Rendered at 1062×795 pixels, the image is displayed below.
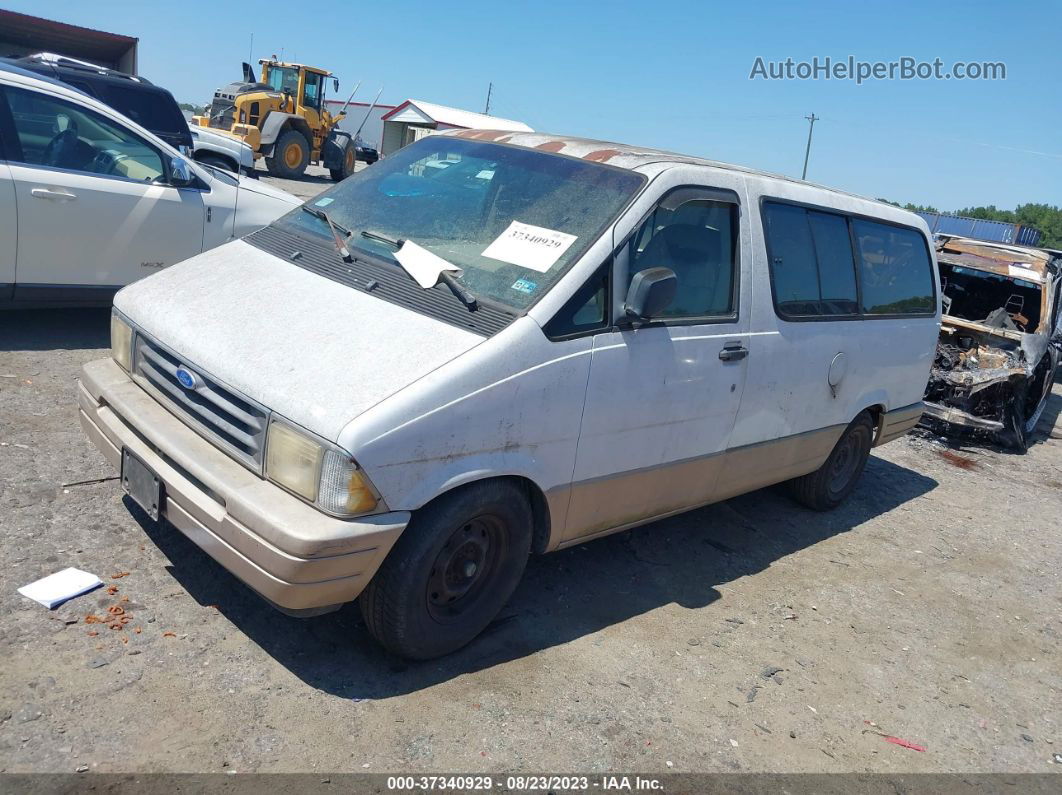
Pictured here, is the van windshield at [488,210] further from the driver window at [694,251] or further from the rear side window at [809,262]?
the rear side window at [809,262]

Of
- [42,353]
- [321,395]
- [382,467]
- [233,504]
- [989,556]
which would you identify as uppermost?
[321,395]

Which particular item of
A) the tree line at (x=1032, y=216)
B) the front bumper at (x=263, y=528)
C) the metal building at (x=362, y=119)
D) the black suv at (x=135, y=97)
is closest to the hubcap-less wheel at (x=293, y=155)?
the black suv at (x=135, y=97)

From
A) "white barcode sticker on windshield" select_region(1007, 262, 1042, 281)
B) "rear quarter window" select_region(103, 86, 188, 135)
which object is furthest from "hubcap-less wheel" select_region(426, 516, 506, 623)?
"rear quarter window" select_region(103, 86, 188, 135)

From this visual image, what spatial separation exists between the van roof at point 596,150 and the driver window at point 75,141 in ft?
10.2

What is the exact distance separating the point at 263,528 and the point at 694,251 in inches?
93.7

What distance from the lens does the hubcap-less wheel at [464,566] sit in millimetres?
3295

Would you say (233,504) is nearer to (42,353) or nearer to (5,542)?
(5,542)

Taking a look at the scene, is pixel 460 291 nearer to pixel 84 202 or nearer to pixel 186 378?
pixel 186 378

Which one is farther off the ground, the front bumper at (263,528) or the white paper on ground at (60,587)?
the front bumper at (263,528)

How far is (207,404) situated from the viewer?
10.8 feet

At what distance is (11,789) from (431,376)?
1750 millimetres

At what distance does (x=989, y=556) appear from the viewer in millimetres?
5996

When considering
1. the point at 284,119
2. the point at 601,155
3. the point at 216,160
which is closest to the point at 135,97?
the point at 216,160

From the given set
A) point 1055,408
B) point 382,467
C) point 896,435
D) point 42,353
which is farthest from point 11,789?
point 1055,408
